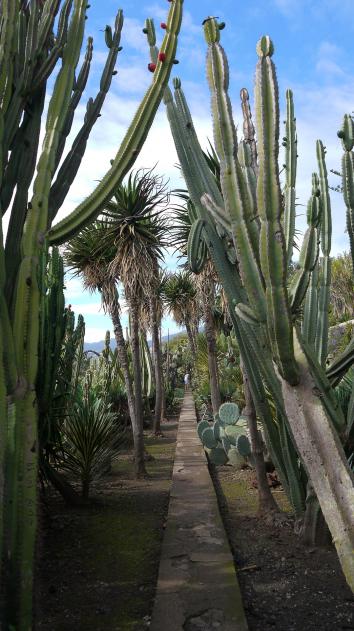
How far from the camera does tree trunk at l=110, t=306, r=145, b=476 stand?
8.11m

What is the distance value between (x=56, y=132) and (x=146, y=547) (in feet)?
12.2

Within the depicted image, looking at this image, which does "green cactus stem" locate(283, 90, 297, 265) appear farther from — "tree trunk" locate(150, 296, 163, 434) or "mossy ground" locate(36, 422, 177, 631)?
"tree trunk" locate(150, 296, 163, 434)

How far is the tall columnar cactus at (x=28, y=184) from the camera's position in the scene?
8.95ft

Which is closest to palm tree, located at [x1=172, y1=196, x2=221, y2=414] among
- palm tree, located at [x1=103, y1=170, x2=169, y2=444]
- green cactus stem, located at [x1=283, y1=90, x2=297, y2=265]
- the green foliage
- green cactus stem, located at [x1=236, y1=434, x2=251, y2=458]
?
palm tree, located at [x1=103, y1=170, x2=169, y2=444]

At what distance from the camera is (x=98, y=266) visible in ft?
32.7

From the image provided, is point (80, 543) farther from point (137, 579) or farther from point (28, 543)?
point (28, 543)

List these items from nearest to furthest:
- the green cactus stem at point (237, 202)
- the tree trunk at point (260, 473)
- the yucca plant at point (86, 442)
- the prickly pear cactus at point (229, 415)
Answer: the green cactus stem at point (237, 202) → the tree trunk at point (260, 473) → the yucca plant at point (86, 442) → the prickly pear cactus at point (229, 415)

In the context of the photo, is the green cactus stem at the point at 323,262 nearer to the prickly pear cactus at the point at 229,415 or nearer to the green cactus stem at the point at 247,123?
the green cactus stem at the point at 247,123

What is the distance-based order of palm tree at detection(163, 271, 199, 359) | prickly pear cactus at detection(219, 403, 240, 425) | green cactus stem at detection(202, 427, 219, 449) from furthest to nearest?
palm tree at detection(163, 271, 199, 359)
prickly pear cactus at detection(219, 403, 240, 425)
green cactus stem at detection(202, 427, 219, 449)

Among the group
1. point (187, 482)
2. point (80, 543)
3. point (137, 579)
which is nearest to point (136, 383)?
point (187, 482)

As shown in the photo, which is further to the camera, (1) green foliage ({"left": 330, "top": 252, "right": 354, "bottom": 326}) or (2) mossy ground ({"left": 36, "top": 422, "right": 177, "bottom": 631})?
(1) green foliage ({"left": 330, "top": 252, "right": 354, "bottom": 326})

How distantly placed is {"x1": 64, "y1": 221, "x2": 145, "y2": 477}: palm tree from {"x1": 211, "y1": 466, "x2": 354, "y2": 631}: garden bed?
4.21 m

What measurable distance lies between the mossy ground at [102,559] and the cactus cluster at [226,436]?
958mm

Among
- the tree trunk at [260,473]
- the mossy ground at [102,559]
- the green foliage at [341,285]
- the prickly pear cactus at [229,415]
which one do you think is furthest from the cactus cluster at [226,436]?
the green foliage at [341,285]
